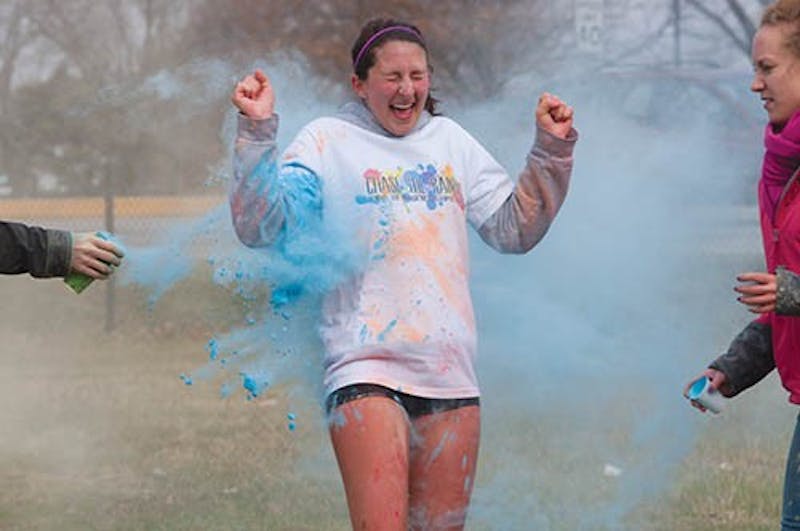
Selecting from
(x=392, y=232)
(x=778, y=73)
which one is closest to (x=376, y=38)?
(x=392, y=232)

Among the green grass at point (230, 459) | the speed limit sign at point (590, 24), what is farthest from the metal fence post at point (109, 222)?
the speed limit sign at point (590, 24)

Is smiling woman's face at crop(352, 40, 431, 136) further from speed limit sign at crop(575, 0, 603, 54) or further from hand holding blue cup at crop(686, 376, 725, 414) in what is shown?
speed limit sign at crop(575, 0, 603, 54)

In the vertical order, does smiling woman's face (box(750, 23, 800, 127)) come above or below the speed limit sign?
above

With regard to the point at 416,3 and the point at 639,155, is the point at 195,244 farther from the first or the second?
the point at 416,3

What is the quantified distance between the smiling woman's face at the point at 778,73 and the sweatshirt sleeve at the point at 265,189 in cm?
113

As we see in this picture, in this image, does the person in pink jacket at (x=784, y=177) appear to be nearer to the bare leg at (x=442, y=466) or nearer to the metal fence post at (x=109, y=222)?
the bare leg at (x=442, y=466)

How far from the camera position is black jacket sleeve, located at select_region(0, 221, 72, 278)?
3514mm

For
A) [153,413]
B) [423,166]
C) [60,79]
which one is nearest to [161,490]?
[153,413]

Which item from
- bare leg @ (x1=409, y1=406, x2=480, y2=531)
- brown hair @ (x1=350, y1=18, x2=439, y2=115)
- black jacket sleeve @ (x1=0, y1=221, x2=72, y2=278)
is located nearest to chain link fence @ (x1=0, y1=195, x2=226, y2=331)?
brown hair @ (x1=350, y1=18, x2=439, y2=115)

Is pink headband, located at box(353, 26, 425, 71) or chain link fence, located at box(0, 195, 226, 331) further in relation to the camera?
chain link fence, located at box(0, 195, 226, 331)

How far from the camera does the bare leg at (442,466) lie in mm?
3652

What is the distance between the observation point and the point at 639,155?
209 inches

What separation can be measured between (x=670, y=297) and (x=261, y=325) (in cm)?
203

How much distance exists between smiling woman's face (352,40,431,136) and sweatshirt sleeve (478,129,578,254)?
315 mm
